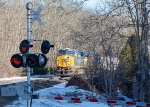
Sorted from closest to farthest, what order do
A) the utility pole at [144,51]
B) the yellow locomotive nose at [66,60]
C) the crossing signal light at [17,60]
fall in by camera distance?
the crossing signal light at [17,60]
the utility pole at [144,51]
the yellow locomotive nose at [66,60]

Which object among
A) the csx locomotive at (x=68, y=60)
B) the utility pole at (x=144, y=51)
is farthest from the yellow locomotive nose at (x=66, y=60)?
the utility pole at (x=144, y=51)

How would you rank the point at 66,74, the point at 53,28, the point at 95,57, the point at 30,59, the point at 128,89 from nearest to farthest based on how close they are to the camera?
the point at 30,59, the point at 95,57, the point at 128,89, the point at 66,74, the point at 53,28

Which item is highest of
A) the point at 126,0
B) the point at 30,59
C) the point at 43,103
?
the point at 126,0

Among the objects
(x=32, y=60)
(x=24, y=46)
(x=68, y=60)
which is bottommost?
(x=32, y=60)

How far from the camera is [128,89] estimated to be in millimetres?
26719

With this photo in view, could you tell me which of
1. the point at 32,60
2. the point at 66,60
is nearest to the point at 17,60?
the point at 32,60

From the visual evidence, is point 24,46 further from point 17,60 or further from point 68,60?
point 68,60

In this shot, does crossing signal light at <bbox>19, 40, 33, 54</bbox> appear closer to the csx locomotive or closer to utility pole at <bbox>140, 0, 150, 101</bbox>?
utility pole at <bbox>140, 0, 150, 101</bbox>

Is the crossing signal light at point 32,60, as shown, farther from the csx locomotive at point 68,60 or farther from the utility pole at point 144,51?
the csx locomotive at point 68,60

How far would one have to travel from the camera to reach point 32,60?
12477 millimetres

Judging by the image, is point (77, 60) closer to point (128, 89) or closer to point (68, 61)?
point (68, 61)

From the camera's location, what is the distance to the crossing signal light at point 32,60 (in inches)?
491

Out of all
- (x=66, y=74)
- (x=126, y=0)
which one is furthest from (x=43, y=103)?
(x=66, y=74)

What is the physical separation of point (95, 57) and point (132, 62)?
2875mm
